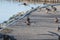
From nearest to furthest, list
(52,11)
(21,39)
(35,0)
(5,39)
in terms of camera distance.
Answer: (5,39), (21,39), (52,11), (35,0)

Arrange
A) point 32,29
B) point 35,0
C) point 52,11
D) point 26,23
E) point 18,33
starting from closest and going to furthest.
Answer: point 18,33 → point 32,29 → point 26,23 → point 52,11 → point 35,0

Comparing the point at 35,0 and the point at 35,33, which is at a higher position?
the point at 35,33

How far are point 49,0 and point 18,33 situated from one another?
29168 millimetres

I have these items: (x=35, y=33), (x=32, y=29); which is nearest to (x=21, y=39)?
(x=35, y=33)

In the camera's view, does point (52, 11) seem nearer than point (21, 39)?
No

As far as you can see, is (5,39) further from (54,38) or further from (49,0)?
(49,0)

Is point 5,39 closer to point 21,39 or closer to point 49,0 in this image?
point 21,39

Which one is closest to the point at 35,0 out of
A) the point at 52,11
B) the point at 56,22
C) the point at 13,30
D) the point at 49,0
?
the point at 49,0

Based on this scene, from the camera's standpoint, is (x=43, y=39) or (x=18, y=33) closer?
(x=43, y=39)

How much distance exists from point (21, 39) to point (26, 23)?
4666 millimetres

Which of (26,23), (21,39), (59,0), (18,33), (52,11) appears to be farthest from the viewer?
(59,0)

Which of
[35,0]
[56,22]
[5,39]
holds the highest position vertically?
[5,39]

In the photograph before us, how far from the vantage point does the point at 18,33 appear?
44.9ft

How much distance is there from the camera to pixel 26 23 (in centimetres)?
1702
